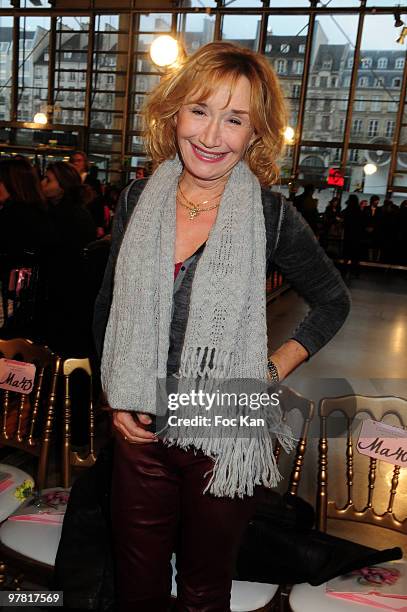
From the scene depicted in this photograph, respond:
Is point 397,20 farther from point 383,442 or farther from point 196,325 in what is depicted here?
point 196,325

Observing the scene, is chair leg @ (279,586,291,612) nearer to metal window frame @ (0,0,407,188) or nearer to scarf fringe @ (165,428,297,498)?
scarf fringe @ (165,428,297,498)

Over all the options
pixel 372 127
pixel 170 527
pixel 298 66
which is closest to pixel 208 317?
pixel 170 527

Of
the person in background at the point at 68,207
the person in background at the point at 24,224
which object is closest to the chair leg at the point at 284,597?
the person in background at the point at 24,224

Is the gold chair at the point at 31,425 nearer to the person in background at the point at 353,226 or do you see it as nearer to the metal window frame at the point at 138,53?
the person in background at the point at 353,226

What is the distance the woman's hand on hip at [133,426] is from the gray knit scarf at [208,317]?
1.4 inches

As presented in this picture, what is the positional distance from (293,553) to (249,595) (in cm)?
17

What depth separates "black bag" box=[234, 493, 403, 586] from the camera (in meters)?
1.61

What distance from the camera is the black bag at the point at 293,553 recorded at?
1.61 m

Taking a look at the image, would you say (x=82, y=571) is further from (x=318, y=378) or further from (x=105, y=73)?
(x=105, y=73)

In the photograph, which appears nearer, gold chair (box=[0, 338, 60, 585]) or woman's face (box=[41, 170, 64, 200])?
gold chair (box=[0, 338, 60, 585])

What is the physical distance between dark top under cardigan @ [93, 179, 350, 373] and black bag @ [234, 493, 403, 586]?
0.54 m

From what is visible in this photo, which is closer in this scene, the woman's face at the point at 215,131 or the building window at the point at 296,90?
the woman's face at the point at 215,131

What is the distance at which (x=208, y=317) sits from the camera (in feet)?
4.08

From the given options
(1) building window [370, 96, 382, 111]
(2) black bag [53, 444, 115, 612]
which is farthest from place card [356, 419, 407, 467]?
(1) building window [370, 96, 382, 111]
